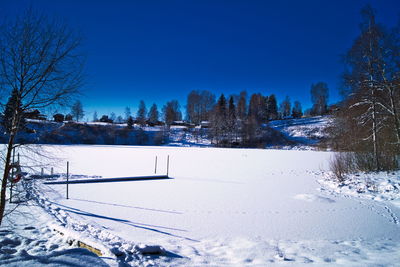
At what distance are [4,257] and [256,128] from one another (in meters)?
48.3

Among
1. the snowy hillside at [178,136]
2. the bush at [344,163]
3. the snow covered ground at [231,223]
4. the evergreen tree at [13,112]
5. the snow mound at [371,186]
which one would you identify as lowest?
the snow covered ground at [231,223]

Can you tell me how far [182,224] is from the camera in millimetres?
5430

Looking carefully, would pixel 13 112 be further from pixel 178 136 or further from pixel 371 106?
pixel 178 136

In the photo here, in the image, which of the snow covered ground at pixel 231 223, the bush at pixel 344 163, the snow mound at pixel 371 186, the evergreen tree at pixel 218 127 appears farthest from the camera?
the evergreen tree at pixel 218 127

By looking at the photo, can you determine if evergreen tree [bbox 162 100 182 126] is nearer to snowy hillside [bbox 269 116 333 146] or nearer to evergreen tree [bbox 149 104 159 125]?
evergreen tree [bbox 149 104 159 125]

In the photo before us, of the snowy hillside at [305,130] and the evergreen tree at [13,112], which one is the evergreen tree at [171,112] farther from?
the evergreen tree at [13,112]

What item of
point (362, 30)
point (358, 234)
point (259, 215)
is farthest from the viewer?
point (362, 30)

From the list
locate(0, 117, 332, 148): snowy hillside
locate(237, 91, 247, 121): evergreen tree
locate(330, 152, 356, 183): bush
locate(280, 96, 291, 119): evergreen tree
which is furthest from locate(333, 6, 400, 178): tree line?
locate(280, 96, 291, 119): evergreen tree

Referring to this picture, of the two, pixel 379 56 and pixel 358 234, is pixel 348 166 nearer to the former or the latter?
pixel 379 56

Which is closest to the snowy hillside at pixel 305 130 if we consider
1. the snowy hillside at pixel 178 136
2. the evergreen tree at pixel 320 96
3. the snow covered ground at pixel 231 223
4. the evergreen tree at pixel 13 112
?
the snowy hillside at pixel 178 136

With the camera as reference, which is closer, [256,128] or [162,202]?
[162,202]

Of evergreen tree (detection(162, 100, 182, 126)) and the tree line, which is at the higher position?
evergreen tree (detection(162, 100, 182, 126))

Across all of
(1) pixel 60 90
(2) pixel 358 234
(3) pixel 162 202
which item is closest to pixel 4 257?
(1) pixel 60 90

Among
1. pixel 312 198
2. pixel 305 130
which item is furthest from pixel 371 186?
pixel 305 130
